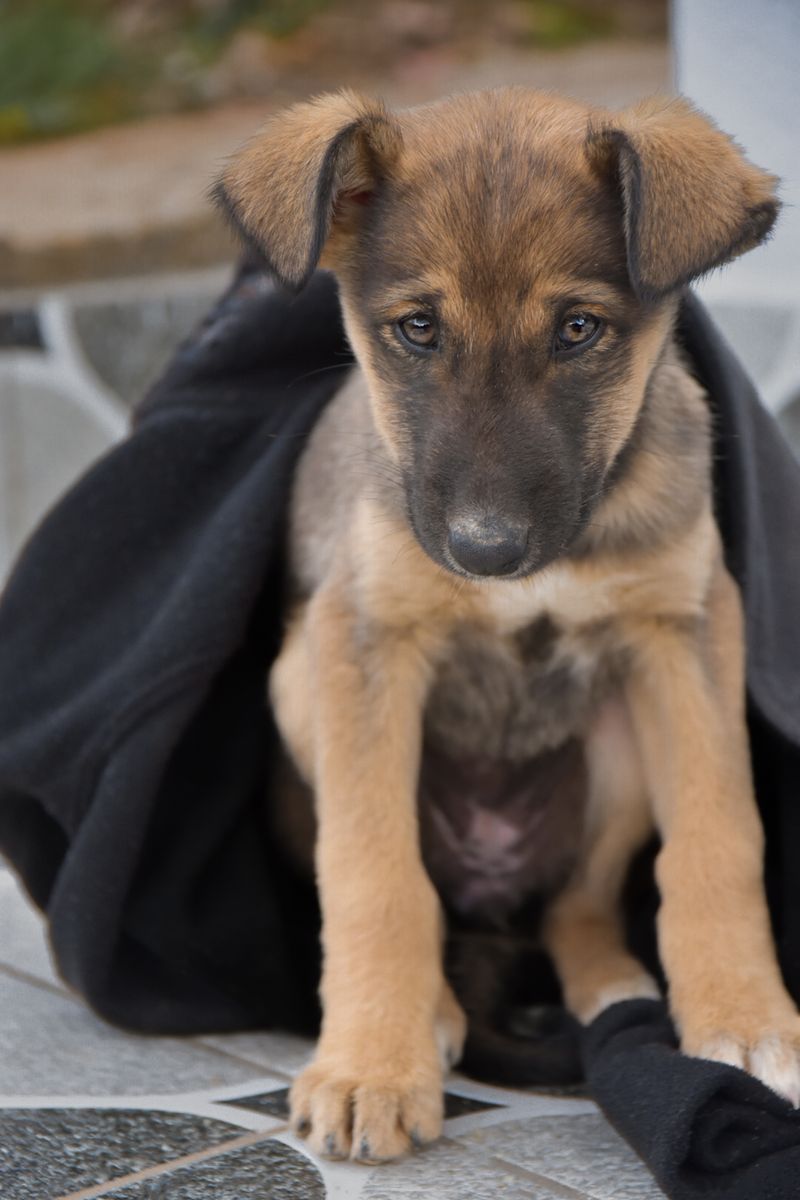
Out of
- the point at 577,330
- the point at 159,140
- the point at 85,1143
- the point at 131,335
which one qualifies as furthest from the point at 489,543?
the point at 159,140

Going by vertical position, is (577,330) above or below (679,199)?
below

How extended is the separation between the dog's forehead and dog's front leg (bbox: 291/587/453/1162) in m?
0.66

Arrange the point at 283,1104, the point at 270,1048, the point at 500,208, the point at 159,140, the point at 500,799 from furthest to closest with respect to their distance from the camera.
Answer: the point at 159,140 → the point at 500,799 → the point at 270,1048 → the point at 283,1104 → the point at 500,208

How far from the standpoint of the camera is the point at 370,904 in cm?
262

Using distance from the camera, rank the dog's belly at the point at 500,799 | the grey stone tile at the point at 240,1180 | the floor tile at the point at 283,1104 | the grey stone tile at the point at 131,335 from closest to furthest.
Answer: the grey stone tile at the point at 240,1180, the floor tile at the point at 283,1104, the dog's belly at the point at 500,799, the grey stone tile at the point at 131,335

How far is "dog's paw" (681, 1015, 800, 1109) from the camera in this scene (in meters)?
2.41

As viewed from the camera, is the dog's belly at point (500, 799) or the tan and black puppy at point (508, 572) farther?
the dog's belly at point (500, 799)

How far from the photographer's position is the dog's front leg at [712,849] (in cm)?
250

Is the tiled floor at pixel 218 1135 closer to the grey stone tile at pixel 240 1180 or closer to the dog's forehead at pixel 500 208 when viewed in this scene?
the grey stone tile at pixel 240 1180

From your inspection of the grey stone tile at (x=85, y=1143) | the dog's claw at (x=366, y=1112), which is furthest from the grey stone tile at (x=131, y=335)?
the dog's claw at (x=366, y=1112)

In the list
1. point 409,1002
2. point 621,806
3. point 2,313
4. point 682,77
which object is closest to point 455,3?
point 2,313

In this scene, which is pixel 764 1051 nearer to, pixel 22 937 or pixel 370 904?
pixel 370 904

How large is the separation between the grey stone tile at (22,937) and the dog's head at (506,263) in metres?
1.39

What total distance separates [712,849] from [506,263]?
1030mm
